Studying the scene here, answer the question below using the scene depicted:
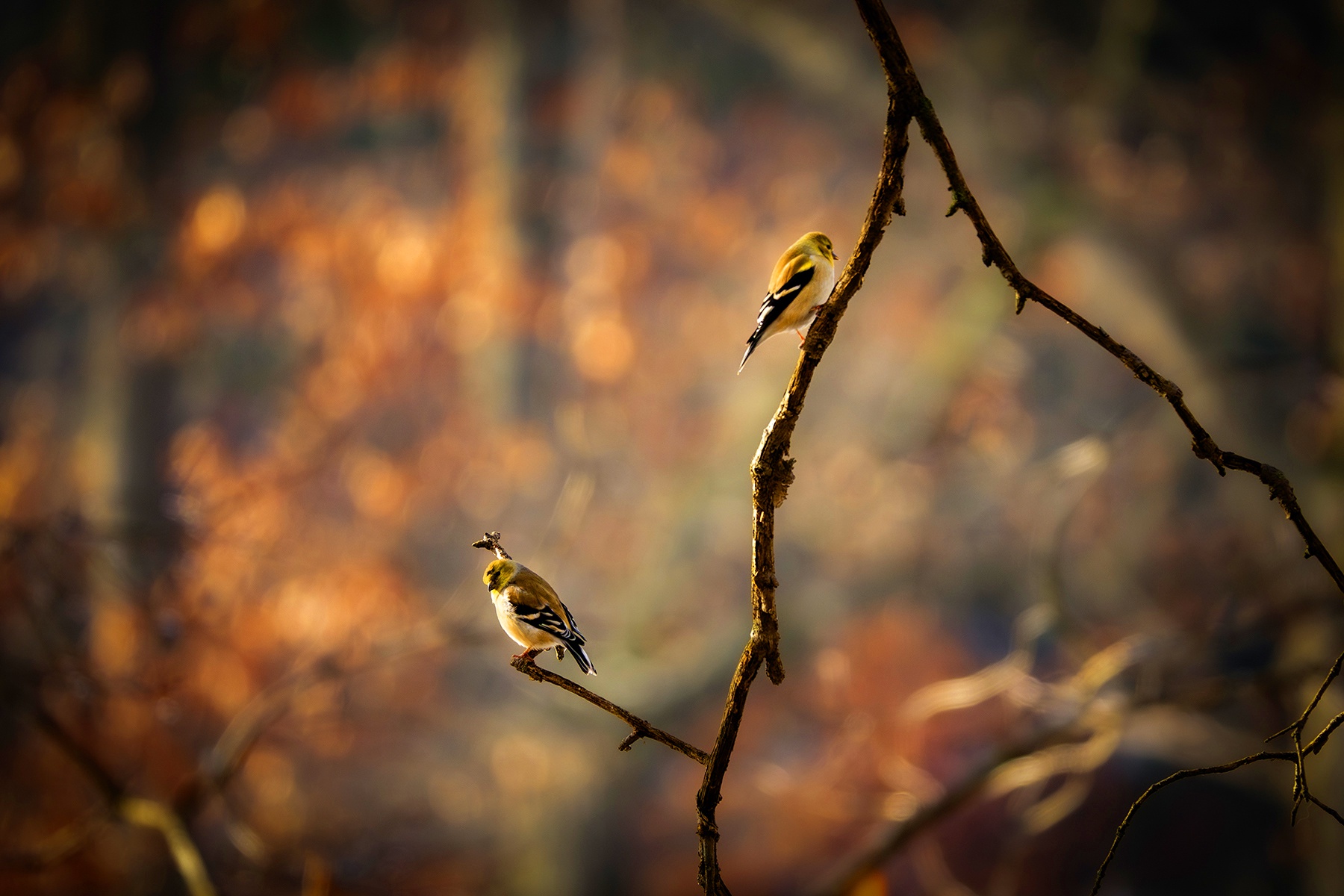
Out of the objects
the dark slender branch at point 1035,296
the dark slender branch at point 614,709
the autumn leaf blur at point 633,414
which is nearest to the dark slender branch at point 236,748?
the autumn leaf blur at point 633,414

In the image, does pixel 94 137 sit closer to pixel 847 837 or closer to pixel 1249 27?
pixel 847 837

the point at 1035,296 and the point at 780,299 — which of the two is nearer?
the point at 1035,296

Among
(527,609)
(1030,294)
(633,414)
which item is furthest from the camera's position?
(633,414)

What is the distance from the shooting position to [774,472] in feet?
1.66

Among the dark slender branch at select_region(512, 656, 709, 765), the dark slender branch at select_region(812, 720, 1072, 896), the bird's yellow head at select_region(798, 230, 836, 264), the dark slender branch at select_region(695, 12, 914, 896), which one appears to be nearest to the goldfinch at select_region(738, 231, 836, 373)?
the bird's yellow head at select_region(798, 230, 836, 264)

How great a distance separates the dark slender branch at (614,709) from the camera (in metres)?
0.50

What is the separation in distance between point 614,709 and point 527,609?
0.15m

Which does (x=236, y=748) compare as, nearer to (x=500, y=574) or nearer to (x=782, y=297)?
(x=500, y=574)

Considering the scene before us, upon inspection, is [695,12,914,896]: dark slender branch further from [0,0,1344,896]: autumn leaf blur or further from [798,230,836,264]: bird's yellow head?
[0,0,1344,896]: autumn leaf blur

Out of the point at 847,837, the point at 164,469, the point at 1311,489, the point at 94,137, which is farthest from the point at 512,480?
the point at 1311,489

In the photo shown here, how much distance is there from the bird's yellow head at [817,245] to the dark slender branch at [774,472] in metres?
0.17

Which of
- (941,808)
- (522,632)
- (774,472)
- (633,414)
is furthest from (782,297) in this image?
(633,414)

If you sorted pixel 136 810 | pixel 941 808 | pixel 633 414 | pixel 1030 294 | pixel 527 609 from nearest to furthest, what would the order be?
1. pixel 1030 294
2. pixel 527 609
3. pixel 941 808
4. pixel 136 810
5. pixel 633 414

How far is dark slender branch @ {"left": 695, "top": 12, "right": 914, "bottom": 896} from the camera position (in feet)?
1.50
